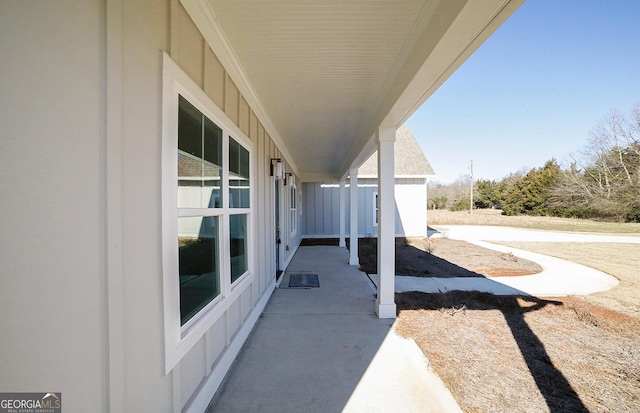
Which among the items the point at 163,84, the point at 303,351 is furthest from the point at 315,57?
the point at 303,351

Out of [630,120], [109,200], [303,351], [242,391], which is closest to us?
[109,200]

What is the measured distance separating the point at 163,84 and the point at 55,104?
628 millimetres

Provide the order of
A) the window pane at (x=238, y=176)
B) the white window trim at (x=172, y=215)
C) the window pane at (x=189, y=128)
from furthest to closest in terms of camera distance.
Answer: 1. the window pane at (x=238, y=176)
2. the window pane at (x=189, y=128)
3. the white window trim at (x=172, y=215)

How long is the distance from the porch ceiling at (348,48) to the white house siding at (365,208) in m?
8.80

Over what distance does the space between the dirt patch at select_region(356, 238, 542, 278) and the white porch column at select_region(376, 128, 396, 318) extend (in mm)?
2539

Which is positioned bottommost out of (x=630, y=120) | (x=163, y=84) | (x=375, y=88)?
(x=163, y=84)

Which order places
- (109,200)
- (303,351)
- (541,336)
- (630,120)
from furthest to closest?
1. (630,120)
2. (541,336)
3. (303,351)
4. (109,200)

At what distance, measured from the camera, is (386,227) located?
12.4 ft

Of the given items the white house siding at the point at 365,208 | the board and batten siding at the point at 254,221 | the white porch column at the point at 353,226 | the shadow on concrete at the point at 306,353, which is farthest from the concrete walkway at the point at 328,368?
the white house siding at the point at 365,208

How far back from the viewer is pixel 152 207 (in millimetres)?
1372

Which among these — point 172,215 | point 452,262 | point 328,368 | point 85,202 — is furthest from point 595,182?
point 85,202

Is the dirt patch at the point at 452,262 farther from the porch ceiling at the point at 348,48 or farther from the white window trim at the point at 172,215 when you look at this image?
the white window trim at the point at 172,215

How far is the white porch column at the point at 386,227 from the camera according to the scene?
12.2 ft

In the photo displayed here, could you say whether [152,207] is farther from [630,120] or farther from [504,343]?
[630,120]
